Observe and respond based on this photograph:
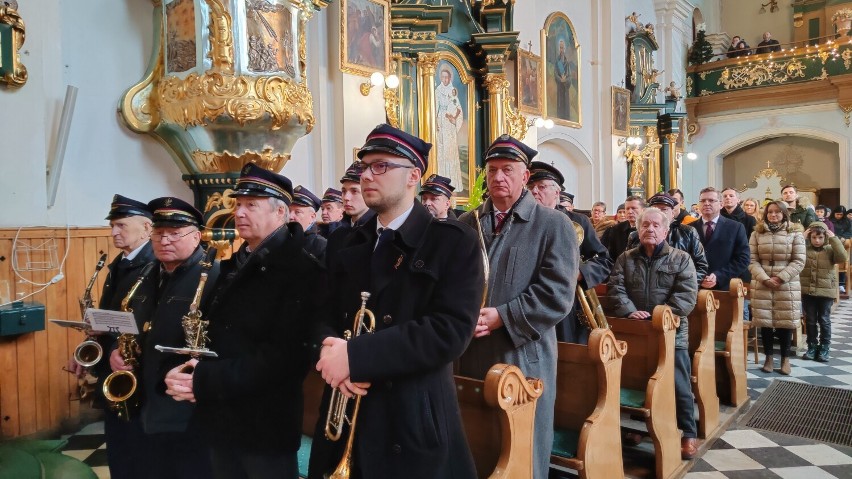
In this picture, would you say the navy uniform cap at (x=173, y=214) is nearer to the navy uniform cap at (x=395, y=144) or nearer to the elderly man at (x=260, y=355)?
the elderly man at (x=260, y=355)

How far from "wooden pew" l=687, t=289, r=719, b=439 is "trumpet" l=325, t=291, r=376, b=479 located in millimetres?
3421

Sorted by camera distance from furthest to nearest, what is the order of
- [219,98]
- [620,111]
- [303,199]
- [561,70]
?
[620,111], [561,70], [219,98], [303,199]

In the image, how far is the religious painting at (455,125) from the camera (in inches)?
377

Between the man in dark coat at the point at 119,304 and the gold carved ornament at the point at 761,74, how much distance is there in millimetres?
19687

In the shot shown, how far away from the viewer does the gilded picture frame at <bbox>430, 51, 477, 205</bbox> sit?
956 centimetres

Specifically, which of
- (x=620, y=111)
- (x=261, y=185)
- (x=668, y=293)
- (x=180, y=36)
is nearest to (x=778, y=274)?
(x=668, y=293)

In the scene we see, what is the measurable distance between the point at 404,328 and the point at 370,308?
17cm

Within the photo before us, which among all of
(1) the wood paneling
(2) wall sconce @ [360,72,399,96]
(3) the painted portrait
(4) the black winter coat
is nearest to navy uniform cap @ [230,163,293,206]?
(4) the black winter coat

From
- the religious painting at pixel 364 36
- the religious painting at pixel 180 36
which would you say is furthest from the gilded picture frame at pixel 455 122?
the religious painting at pixel 180 36

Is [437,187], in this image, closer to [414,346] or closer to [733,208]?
[414,346]

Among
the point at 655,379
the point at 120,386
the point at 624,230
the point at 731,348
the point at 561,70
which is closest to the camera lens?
the point at 120,386

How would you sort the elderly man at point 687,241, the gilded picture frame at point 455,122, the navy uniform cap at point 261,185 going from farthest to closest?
the gilded picture frame at point 455,122 < the elderly man at point 687,241 < the navy uniform cap at point 261,185

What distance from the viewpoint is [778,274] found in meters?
6.11

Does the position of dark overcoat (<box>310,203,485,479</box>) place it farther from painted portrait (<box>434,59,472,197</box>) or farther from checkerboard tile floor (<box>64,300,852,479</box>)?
painted portrait (<box>434,59,472,197</box>)
